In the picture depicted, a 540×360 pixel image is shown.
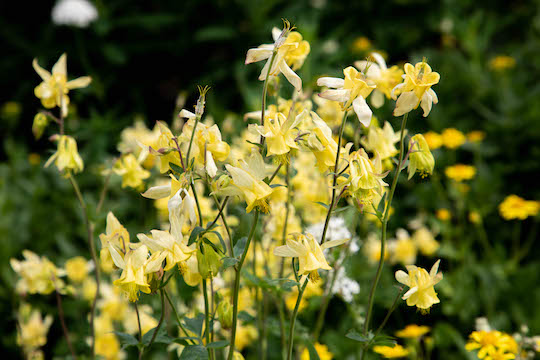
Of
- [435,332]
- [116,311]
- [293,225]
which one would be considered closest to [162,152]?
[293,225]

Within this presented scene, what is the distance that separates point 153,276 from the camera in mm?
848

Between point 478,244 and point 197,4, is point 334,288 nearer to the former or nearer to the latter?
point 478,244

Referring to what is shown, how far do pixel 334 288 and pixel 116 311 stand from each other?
0.85 meters

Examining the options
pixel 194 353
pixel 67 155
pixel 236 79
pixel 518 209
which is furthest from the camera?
pixel 236 79

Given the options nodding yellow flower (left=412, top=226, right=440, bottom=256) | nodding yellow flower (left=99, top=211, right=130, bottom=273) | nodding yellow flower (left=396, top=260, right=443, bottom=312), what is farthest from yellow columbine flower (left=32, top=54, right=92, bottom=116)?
nodding yellow flower (left=412, top=226, right=440, bottom=256)

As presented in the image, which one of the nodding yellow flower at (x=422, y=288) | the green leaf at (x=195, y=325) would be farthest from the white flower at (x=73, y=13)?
the nodding yellow flower at (x=422, y=288)

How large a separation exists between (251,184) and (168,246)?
159mm

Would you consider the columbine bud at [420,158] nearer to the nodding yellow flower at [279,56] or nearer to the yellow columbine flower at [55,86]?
the nodding yellow flower at [279,56]

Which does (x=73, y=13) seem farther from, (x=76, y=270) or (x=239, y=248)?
(x=239, y=248)

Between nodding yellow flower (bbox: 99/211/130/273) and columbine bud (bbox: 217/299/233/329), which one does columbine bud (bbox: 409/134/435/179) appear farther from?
nodding yellow flower (bbox: 99/211/130/273)

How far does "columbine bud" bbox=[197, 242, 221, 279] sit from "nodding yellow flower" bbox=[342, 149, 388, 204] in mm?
243

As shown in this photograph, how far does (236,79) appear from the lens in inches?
148

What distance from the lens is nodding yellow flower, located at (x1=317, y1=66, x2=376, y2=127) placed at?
0.84 m

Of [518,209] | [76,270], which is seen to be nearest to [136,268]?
[76,270]
